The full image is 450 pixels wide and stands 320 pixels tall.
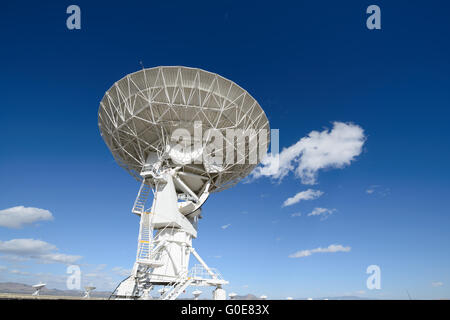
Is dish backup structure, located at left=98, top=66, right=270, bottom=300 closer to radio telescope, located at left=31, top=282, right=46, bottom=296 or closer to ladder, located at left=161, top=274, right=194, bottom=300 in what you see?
ladder, located at left=161, top=274, right=194, bottom=300

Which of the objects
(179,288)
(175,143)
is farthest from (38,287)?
(175,143)

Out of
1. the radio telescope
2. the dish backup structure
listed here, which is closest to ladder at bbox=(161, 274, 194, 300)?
the dish backup structure

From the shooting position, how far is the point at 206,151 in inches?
834

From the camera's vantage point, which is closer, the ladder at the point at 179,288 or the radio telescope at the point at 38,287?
the radio telescope at the point at 38,287

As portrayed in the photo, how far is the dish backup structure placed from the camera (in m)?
19.0

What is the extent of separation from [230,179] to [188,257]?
770 cm

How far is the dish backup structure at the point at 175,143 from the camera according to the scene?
18953 millimetres

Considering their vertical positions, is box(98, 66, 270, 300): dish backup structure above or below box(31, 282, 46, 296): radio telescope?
above

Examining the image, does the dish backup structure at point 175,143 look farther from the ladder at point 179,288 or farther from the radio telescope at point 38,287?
the radio telescope at point 38,287

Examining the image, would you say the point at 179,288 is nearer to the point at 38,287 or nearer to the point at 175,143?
the point at 38,287

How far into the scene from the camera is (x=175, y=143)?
68.5 ft

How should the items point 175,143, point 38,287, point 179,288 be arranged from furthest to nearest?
1. point 175,143
2. point 179,288
3. point 38,287

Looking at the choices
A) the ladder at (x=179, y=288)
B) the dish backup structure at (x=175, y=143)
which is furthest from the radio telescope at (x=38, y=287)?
the ladder at (x=179, y=288)
